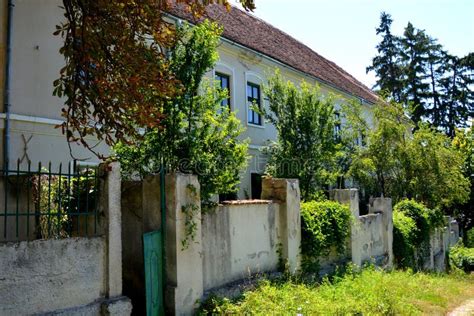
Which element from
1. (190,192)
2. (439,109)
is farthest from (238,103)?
(439,109)

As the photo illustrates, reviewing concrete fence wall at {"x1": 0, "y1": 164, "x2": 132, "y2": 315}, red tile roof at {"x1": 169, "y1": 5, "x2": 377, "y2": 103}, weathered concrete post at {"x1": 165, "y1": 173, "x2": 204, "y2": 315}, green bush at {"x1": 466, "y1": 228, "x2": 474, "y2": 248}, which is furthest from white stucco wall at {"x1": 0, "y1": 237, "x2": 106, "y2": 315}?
green bush at {"x1": 466, "y1": 228, "x2": 474, "y2": 248}

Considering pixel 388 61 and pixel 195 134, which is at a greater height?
pixel 388 61

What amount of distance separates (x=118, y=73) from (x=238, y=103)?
30.5ft

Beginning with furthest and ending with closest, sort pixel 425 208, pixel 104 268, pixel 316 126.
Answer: pixel 425 208
pixel 316 126
pixel 104 268

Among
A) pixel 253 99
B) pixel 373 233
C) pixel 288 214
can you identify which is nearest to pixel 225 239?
pixel 288 214

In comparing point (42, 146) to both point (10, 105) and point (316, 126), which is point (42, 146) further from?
point (316, 126)

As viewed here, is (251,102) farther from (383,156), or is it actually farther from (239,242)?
(239,242)

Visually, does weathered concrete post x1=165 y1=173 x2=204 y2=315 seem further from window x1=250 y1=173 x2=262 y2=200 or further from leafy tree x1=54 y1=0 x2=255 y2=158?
window x1=250 y1=173 x2=262 y2=200

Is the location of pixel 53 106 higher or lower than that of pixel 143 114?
higher

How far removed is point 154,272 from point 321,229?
492 cm

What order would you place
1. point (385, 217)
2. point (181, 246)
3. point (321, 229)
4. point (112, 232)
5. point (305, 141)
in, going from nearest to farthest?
point (112, 232) → point (181, 246) → point (321, 229) → point (305, 141) → point (385, 217)

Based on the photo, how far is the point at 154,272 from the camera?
6.48 m

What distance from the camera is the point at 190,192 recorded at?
22.4 ft

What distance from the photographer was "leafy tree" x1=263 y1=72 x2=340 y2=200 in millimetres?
11453
